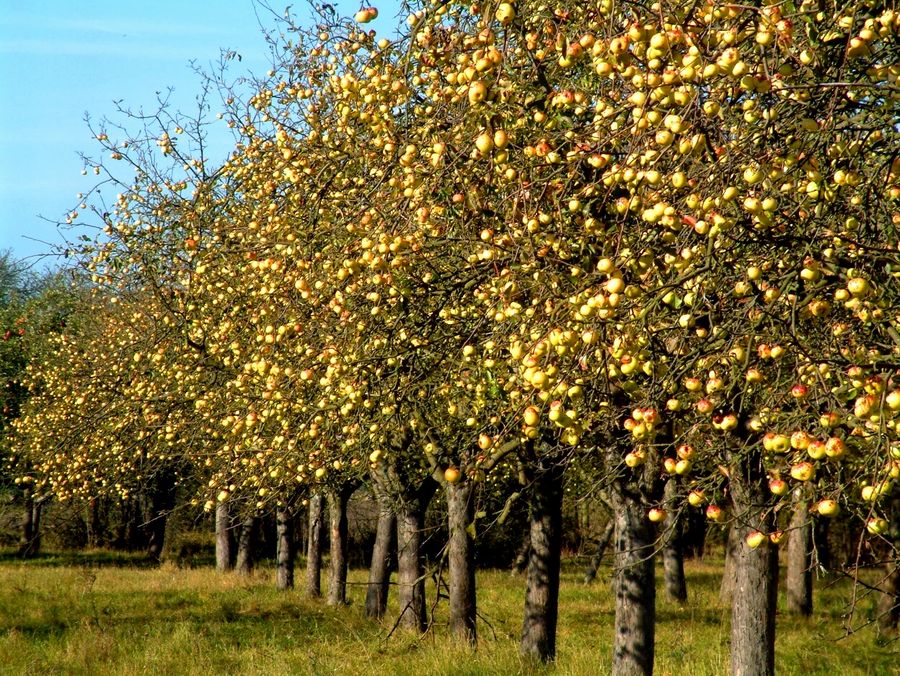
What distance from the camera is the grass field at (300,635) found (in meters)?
11.1

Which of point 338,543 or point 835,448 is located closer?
point 835,448

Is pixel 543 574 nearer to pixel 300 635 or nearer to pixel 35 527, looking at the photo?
pixel 300 635

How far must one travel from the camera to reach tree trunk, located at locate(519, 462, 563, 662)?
11.2 meters

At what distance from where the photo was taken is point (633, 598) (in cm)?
923

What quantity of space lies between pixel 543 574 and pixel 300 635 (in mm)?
5090

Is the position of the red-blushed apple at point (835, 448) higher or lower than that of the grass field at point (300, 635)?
higher

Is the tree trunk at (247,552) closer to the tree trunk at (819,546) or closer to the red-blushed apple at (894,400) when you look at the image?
the tree trunk at (819,546)

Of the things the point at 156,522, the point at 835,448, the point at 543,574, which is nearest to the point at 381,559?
the point at 543,574

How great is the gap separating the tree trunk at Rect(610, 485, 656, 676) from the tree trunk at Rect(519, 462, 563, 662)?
1.84 metres

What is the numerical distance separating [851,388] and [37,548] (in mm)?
35579

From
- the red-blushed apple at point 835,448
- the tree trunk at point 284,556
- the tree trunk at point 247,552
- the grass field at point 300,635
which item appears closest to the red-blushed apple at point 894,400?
the red-blushed apple at point 835,448

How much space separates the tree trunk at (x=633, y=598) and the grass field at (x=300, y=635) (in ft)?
3.03

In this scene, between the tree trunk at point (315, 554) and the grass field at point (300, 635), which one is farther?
the tree trunk at point (315, 554)

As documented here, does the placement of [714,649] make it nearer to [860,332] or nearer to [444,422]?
[444,422]
